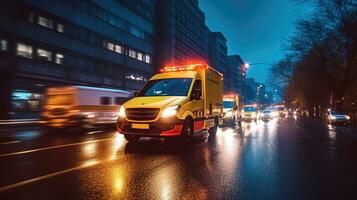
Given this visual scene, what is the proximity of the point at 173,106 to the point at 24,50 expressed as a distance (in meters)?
26.5

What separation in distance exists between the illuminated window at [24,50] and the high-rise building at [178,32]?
3098 centimetres

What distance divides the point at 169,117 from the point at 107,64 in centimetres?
3720

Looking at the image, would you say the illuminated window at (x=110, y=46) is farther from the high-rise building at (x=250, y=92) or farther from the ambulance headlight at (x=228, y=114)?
the high-rise building at (x=250, y=92)

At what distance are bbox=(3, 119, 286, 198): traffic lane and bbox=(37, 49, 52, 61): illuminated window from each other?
2798 centimetres

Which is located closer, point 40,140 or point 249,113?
point 40,140

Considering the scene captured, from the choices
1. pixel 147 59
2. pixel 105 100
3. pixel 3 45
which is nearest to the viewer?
pixel 105 100

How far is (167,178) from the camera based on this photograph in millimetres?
5938

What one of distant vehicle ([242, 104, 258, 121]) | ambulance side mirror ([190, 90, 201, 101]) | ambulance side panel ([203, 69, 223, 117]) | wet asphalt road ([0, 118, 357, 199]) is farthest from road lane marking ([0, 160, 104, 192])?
distant vehicle ([242, 104, 258, 121])

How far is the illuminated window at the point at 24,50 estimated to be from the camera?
3072cm

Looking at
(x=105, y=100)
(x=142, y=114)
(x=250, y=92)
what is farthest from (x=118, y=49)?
(x=250, y=92)

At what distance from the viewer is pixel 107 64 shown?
1786 inches

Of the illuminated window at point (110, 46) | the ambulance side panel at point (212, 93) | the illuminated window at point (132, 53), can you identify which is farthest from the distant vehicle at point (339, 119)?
the illuminated window at point (132, 53)

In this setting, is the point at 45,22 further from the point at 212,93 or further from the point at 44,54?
the point at 212,93

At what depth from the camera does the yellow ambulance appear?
9.88 meters
